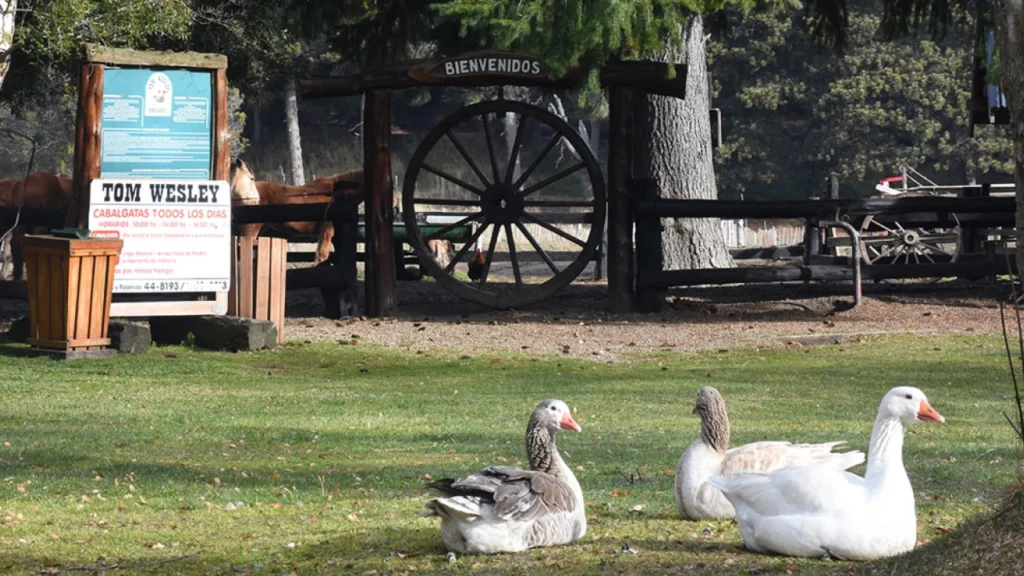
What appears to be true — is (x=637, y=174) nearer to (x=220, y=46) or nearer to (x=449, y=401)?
(x=220, y=46)

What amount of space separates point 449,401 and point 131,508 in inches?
190

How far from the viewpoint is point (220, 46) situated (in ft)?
68.3

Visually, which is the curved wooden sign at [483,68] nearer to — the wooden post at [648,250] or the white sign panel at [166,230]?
the wooden post at [648,250]

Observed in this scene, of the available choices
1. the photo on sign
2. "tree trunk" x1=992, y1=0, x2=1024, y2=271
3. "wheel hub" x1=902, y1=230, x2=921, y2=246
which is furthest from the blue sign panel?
"wheel hub" x1=902, y1=230, x2=921, y2=246

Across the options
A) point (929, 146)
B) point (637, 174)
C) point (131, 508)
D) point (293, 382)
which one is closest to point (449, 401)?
point (293, 382)

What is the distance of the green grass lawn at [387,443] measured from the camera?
675 centimetres

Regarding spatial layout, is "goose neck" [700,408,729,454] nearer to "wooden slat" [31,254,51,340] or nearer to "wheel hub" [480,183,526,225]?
A: "wooden slat" [31,254,51,340]

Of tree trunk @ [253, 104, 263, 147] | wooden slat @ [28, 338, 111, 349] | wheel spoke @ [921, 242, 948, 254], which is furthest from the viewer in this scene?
tree trunk @ [253, 104, 263, 147]

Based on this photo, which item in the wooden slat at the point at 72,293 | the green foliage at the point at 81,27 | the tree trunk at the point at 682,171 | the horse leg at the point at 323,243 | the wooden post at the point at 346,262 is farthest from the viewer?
the tree trunk at the point at 682,171

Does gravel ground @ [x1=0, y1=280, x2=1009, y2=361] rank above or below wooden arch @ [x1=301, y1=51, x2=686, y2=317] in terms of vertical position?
below

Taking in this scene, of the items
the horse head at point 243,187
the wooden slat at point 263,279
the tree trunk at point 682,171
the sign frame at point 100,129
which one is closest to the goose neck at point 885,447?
the sign frame at point 100,129

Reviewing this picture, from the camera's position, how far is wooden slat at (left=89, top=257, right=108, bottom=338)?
14492 mm

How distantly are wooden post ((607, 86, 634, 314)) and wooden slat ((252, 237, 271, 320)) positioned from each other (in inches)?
195

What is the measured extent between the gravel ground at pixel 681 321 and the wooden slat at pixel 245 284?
0.98 m
